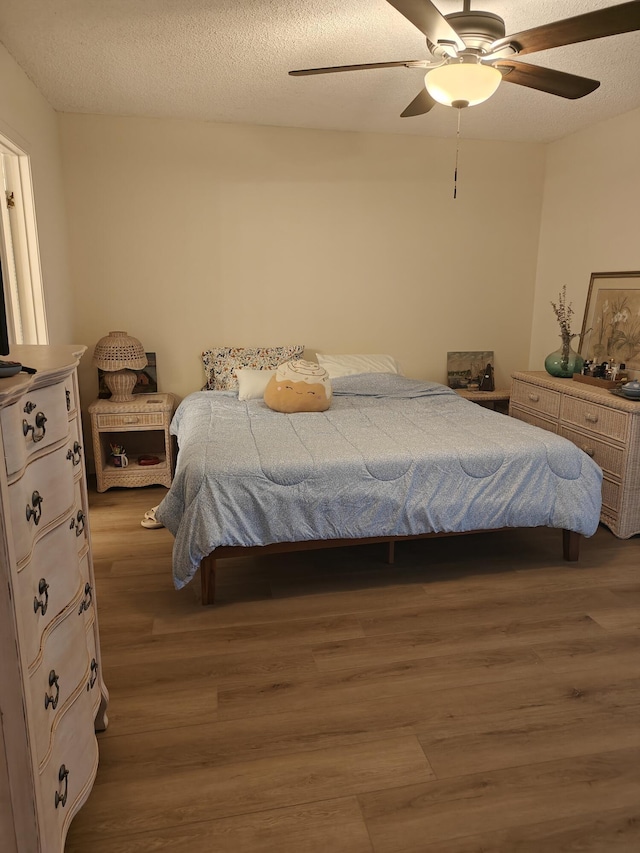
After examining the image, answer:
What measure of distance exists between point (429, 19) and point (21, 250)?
2401 millimetres

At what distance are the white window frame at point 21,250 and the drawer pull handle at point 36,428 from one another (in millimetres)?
1915

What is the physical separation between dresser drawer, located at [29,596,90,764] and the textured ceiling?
2.32 meters

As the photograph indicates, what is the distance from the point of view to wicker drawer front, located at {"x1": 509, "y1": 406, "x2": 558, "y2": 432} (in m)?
3.93

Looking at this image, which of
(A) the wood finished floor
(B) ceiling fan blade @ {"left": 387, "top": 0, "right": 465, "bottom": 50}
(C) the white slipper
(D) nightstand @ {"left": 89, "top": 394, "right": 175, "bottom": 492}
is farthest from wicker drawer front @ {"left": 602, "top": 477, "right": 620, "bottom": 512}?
(D) nightstand @ {"left": 89, "top": 394, "right": 175, "bottom": 492}

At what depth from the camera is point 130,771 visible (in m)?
1.74

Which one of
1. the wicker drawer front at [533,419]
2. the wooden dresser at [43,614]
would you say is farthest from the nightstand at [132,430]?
the wicker drawer front at [533,419]

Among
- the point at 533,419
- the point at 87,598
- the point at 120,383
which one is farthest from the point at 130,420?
the point at 533,419

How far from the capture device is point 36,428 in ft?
4.31

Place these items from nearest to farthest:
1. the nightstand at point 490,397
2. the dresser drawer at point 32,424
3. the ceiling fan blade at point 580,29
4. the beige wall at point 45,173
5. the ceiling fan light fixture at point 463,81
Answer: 1. the dresser drawer at point 32,424
2. the ceiling fan blade at point 580,29
3. the ceiling fan light fixture at point 463,81
4. the beige wall at point 45,173
5. the nightstand at point 490,397

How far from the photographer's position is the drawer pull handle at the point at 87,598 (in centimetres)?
163

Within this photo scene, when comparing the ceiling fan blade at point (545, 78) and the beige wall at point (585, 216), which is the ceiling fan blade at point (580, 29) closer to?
the ceiling fan blade at point (545, 78)

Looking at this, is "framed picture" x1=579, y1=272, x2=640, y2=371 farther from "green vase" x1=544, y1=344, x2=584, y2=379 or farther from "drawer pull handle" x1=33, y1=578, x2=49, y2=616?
"drawer pull handle" x1=33, y1=578, x2=49, y2=616

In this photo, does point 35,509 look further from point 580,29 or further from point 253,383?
point 253,383

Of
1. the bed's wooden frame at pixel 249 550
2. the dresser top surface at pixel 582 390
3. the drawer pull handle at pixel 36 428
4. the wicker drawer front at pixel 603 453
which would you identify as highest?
the drawer pull handle at pixel 36 428
